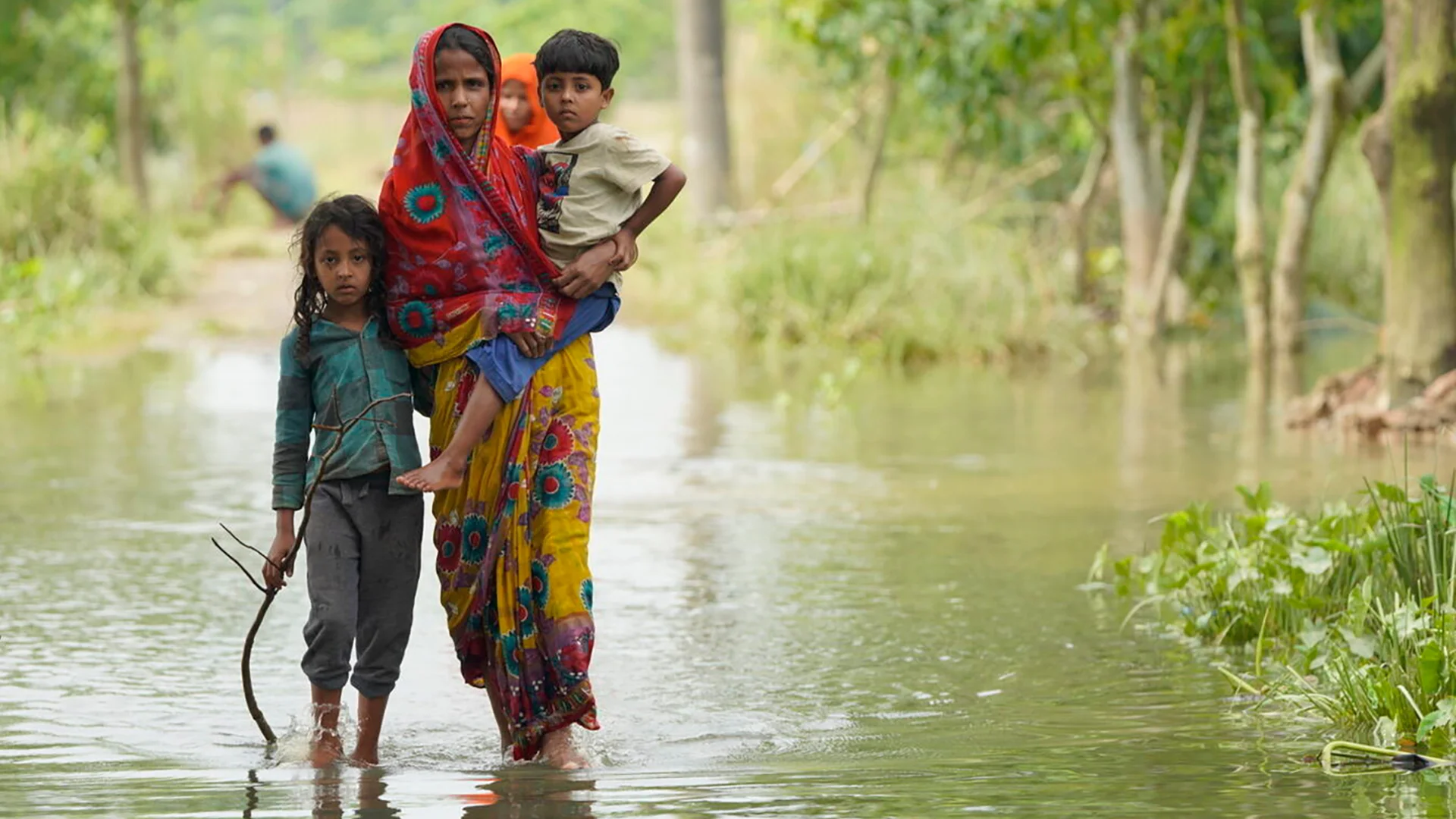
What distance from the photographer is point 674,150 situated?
30.0 m

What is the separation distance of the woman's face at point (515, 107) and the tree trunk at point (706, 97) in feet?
57.2

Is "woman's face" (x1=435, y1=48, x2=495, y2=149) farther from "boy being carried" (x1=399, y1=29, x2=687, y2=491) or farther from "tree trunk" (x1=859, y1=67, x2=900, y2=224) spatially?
"tree trunk" (x1=859, y1=67, x2=900, y2=224)

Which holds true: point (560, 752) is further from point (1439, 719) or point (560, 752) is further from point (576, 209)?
point (1439, 719)

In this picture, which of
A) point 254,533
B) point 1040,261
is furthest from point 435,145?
point 1040,261

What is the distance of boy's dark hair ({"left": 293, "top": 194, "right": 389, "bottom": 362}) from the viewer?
5133mm

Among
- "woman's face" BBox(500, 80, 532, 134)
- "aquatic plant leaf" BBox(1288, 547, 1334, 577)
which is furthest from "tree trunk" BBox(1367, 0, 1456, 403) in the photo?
"woman's face" BBox(500, 80, 532, 134)

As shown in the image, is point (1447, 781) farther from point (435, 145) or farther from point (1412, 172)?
point (1412, 172)

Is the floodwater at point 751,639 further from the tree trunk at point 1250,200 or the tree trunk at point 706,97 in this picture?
the tree trunk at point 706,97

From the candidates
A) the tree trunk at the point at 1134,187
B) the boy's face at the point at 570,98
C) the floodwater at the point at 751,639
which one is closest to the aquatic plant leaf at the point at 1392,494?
the floodwater at the point at 751,639

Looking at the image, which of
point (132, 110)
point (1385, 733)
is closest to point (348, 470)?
point (1385, 733)

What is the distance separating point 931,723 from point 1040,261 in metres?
13.1

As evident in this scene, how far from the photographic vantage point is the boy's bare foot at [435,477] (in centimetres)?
506

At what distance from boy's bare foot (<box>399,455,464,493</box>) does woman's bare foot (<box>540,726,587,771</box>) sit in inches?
25.2

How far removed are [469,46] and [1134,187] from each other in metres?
13.6
